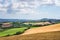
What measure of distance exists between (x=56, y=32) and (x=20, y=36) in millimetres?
849

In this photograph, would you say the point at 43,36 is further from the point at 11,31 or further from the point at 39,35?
Result: the point at 11,31

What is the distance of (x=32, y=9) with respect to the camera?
396 centimetres

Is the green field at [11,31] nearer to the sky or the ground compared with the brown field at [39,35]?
nearer to the sky

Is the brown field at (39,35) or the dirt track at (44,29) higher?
the dirt track at (44,29)

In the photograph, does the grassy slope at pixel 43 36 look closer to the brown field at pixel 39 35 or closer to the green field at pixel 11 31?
the brown field at pixel 39 35

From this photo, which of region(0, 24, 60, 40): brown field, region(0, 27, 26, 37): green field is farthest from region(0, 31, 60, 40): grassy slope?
region(0, 27, 26, 37): green field

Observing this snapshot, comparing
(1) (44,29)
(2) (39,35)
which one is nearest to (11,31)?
(2) (39,35)

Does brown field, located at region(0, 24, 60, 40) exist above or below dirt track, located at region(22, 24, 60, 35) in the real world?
below

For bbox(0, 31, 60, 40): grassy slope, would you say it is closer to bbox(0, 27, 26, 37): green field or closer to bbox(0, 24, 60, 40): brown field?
bbox(0, 24, 60, 40): brown field

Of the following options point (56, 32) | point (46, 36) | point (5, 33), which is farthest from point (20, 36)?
point (56, 32)

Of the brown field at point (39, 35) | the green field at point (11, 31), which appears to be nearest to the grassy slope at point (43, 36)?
the brown field at point (39, 35)

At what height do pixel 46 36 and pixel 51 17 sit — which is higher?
pixel 51 17

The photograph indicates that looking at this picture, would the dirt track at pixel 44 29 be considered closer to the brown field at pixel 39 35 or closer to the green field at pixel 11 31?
the brown field at pixel 39 35

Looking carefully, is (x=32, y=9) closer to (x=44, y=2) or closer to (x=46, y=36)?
(x=44, y=2)
